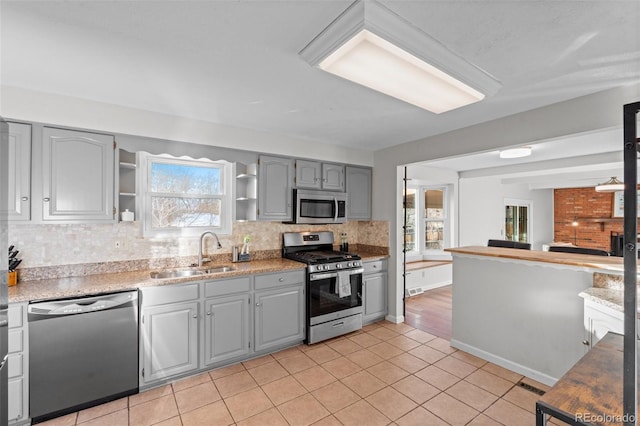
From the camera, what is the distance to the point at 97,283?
2357mm

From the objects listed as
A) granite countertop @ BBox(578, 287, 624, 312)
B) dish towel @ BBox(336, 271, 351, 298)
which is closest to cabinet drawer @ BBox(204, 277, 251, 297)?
dish towel @ BBox(336, 271, 351, 298)

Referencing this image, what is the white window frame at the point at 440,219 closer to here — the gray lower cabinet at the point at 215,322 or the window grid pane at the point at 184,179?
the gray lower cabinet at the point at 215,322

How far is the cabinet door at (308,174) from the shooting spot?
3.67m

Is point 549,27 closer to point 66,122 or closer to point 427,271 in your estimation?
point 66,122

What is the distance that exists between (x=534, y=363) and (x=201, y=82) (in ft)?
12.3

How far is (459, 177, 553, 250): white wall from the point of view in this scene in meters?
6.10

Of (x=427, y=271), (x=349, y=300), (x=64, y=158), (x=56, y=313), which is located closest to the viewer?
(x=56, y=313)

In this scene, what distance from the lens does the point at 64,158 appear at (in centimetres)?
238

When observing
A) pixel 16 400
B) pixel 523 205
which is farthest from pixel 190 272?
pixel 523 205

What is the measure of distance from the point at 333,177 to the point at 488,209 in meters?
4.51

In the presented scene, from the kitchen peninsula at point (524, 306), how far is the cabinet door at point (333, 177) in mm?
1725

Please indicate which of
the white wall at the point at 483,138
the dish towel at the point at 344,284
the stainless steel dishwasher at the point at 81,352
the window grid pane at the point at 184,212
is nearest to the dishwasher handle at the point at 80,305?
the stainless steel dishwasher at the point at 81,352

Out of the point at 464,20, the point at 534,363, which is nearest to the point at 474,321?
the point at 534,363

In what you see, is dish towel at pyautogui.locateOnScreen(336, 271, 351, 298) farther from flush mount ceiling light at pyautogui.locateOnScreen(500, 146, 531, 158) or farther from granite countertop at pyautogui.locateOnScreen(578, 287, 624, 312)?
flush mount ceiling light at pyautogui.locateOnScreen(500, 146, 531, 158)
